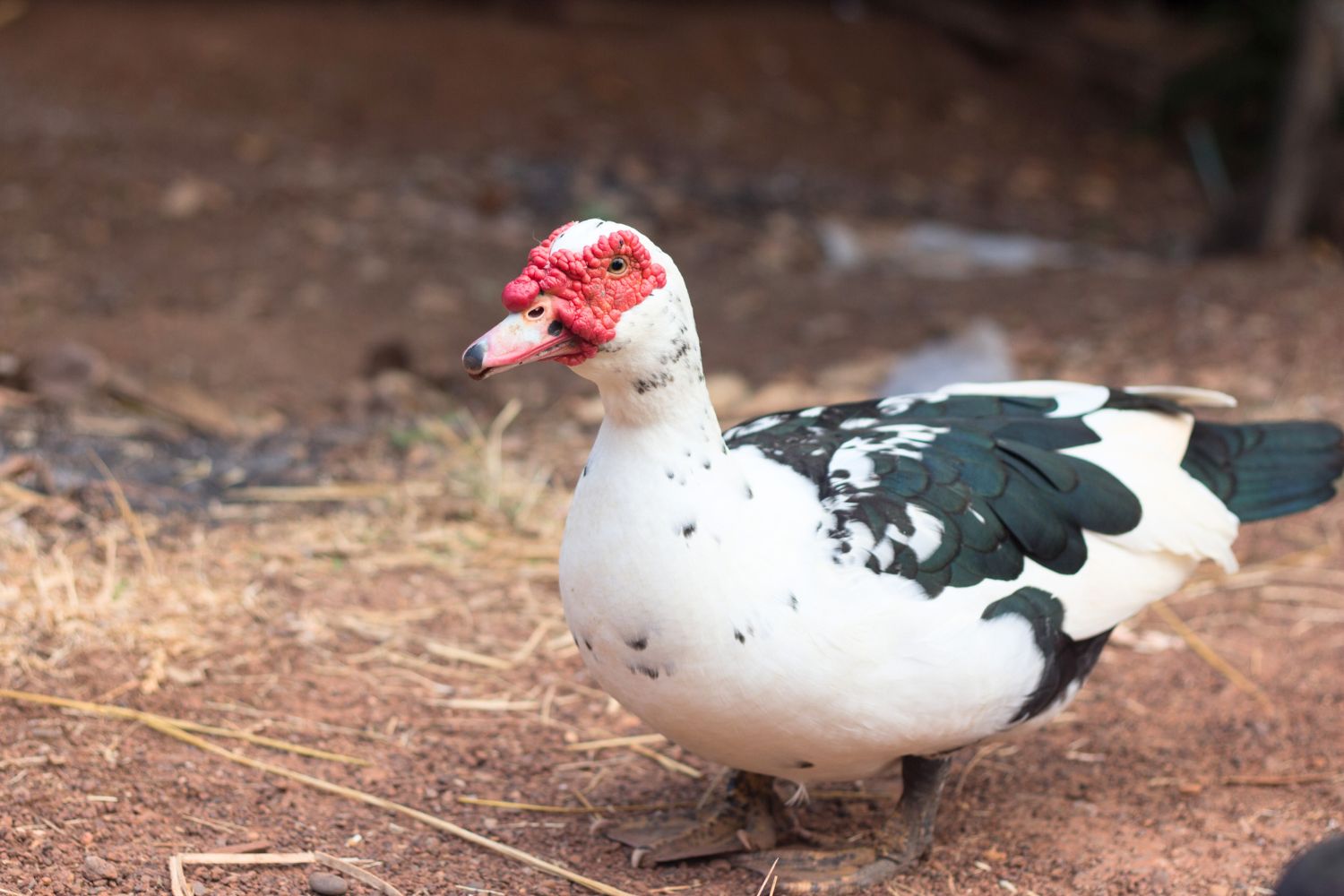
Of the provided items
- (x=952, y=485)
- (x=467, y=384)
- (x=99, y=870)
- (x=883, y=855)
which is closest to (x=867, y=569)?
(x=952, y=485)

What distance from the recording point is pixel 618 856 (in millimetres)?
2762

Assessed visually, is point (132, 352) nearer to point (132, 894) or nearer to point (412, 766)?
point (412, 766)

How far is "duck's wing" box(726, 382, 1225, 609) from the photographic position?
8.16 feet

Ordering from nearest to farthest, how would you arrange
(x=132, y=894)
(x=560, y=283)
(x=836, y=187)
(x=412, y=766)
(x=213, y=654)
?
(x=560, y=283) → (x=132, y=894) → (x=412, y=766) → (x=213, y=654) → (x=836, y=187)

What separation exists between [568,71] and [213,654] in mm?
5967

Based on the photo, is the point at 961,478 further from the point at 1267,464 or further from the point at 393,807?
the point at 393,807

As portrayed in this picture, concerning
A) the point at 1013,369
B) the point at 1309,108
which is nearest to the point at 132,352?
the point at 1013,369

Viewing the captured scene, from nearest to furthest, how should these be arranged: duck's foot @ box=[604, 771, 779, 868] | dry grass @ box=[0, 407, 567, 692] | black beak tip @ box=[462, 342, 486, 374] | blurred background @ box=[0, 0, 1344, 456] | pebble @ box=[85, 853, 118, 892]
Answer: black beak tip @ box=[462, 342, 486, 374] < pebble @ box=[85, 853, 118, 892] < duck's foot @ box=[604, 771, 779, 868] < dry grass @ box=[0, 407, 567, 692] < blurred background @ box=[0, 0, 1344, 456]

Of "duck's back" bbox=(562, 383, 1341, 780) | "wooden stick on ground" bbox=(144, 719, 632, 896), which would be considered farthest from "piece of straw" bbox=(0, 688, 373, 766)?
"duck's back" bbox=(562, 383, 1341, 780)

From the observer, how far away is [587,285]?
2186 mm

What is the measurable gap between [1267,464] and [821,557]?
1.22 m

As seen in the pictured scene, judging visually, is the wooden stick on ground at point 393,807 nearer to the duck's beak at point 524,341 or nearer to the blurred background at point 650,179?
the duck's beak at point 524,341

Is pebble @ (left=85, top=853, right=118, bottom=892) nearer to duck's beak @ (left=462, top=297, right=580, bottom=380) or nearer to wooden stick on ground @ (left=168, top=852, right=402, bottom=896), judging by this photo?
wooden stick on ground @ (left=168, top=852, right=402, bottom=896)

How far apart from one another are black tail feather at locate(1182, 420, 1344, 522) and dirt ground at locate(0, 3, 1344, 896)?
23.2 inches
